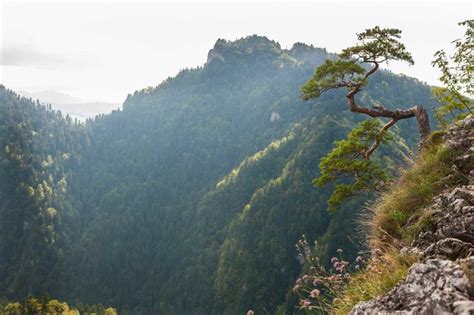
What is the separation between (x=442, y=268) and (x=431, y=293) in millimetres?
388

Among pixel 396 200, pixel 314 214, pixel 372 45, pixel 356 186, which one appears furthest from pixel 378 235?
pixel 314 214

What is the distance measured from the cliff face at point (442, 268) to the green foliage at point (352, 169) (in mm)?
7791

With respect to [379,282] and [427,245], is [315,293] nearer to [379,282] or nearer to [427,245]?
[379,282]

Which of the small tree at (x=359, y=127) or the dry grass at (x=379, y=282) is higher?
the small tree at (x=359, y=127)

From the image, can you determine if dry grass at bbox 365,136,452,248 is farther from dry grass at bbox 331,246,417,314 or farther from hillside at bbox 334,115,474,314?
dry grass at bbox 331,246,417,314

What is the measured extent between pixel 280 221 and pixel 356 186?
186 meters

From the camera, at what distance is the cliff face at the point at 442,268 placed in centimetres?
485

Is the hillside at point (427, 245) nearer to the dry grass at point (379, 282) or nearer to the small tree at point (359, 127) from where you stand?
the dry grass at point (379, 282)

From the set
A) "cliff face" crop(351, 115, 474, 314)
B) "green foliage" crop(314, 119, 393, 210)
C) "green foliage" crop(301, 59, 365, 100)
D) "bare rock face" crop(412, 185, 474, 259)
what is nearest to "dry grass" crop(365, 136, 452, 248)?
"cliff face" crop(351, 115, 474, 314)

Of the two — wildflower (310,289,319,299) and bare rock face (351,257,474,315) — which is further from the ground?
bare rock face (351,257,474,315)

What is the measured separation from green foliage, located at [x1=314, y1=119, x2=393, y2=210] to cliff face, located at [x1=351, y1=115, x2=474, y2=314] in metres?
7.79

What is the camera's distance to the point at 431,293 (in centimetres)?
511

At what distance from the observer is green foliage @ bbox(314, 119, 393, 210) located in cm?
1688

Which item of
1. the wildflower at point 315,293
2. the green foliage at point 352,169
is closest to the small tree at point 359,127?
the green foliage at point 352,169
